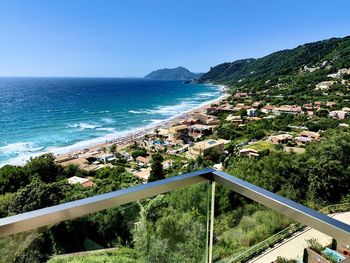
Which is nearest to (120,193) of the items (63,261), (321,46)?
(63,261)

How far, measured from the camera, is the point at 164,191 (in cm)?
118

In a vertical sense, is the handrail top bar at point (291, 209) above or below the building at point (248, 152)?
above

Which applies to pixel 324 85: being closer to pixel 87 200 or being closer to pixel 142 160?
pixel 142 160

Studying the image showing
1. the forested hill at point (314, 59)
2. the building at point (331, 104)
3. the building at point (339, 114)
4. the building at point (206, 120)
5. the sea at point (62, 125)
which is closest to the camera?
the sea at point (62, 125)

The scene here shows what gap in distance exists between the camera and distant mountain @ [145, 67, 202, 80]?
166100mm

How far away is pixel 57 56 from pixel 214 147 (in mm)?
49290

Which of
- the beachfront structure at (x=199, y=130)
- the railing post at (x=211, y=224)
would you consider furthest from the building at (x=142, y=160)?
the railing post at (x=211, y=224)

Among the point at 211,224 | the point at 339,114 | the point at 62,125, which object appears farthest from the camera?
the point at 62,125

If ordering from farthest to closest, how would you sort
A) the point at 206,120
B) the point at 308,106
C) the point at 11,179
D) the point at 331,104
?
the point at 308,106
the point at 331,104
the point at 206,120
the point at 11,179

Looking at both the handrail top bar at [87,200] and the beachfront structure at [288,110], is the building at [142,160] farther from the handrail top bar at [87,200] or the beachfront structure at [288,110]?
the beachfront structure at [288,110]

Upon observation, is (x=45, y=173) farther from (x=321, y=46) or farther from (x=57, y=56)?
(x=321, y=46)

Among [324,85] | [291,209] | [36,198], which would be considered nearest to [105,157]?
[36,198]

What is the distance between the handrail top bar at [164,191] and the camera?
0.84 meters

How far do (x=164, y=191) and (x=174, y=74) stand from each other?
173m
